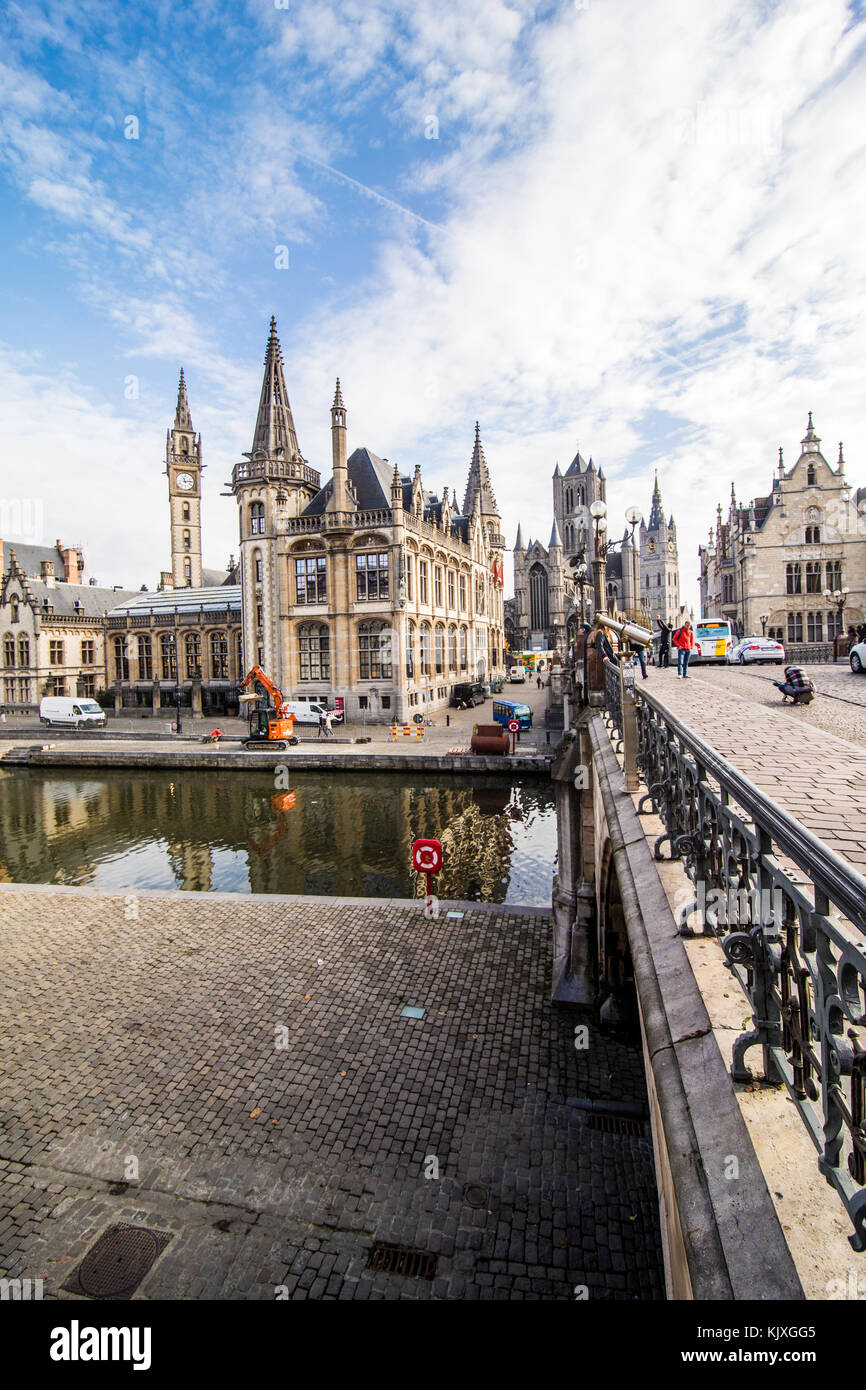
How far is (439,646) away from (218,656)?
17237mm

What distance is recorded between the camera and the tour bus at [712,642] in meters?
21.5

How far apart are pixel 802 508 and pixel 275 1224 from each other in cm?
3897

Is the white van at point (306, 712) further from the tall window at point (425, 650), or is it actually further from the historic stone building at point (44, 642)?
the historic stone building at point (44, 642)

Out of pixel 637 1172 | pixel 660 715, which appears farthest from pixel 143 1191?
pixel 660 715

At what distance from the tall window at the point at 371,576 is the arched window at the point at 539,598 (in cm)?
6878

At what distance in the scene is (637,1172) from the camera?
19.5ft

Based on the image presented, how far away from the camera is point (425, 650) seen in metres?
39.5

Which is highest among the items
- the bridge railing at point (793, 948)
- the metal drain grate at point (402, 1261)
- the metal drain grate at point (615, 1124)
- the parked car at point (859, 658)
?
the parked car at point (859, 658)

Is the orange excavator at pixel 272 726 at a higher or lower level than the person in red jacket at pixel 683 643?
lower

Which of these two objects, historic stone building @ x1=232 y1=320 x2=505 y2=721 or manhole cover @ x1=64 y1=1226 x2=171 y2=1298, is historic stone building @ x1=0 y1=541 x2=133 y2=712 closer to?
historic stone building @ x1=232 y1=320 x2=505 y2=721

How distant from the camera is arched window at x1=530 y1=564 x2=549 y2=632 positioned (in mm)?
100875

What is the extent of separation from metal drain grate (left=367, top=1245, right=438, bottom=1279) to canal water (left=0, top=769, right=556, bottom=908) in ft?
28.1

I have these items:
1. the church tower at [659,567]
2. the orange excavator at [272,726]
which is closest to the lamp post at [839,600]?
the orange excavator at [272,726]

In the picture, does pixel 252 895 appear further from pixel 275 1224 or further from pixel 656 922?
pixel 656 922
